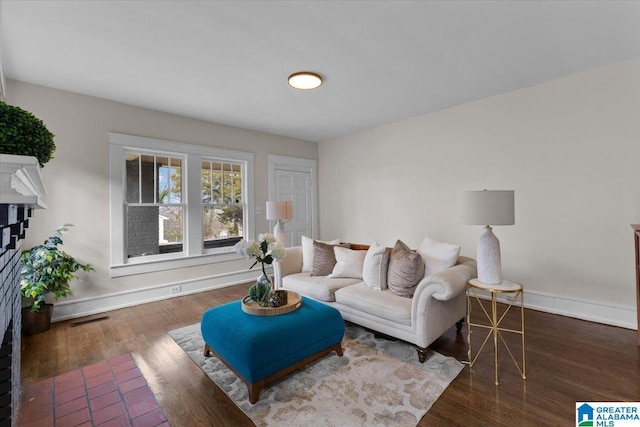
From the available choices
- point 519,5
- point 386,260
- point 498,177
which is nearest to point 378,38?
point 519,5

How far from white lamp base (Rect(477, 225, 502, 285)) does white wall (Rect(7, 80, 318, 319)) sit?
3.96m

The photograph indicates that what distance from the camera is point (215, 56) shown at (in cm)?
269

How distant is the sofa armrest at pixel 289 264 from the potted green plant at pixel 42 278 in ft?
7.44

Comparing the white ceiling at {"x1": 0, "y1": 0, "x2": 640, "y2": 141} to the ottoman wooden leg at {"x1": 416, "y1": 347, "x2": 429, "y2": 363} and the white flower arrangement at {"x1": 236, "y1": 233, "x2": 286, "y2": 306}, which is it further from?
the ottoman wooden leg at {"x1": 416, "y1": 347, "x2": 429, "y2": 363}

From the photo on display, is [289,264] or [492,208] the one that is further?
[289,264]

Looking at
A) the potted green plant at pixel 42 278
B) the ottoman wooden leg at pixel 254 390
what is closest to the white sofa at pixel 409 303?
the ottoman wooden leg at pixel 254 390

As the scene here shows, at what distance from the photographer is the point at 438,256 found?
274 centimetres

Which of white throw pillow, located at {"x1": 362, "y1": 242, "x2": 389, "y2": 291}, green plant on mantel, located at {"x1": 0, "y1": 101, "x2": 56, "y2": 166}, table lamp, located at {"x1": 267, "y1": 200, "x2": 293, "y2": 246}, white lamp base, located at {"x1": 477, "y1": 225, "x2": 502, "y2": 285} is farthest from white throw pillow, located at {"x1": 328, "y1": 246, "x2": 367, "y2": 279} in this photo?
green plant on mantel, located at {"x1": 0, "y1": 101, "x2": 56, "y2": 166}

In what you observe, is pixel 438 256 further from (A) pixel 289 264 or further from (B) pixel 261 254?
(A) pixel 289 264

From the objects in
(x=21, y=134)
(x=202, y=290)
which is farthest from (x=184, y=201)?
(x=21, y=134)

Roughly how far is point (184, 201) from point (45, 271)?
180cm

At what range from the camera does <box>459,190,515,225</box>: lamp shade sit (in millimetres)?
2166

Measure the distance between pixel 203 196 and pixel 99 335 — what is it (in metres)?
2.32

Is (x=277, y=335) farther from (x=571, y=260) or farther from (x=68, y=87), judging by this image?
(x=68, y=87)
